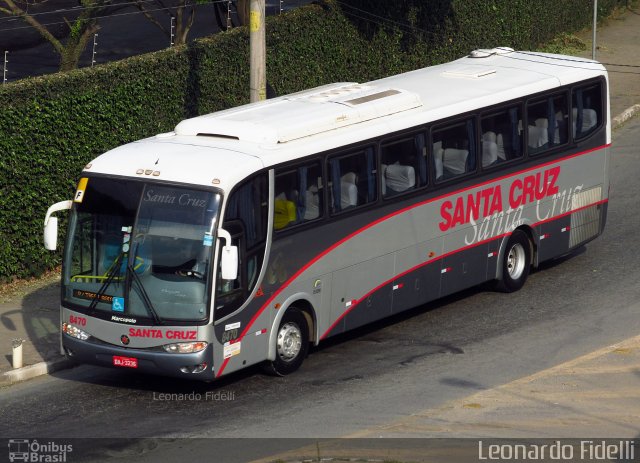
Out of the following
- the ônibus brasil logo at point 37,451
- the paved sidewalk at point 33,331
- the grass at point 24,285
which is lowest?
the grass at point 24,285

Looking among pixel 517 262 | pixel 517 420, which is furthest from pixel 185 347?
pixel 517 262

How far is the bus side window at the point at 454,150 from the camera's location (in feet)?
56.4

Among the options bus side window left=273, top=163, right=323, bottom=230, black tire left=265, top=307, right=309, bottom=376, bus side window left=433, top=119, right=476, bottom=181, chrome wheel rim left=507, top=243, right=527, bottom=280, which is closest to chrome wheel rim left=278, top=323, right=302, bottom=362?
black tire left=265, top=307, right=309, bottom=376

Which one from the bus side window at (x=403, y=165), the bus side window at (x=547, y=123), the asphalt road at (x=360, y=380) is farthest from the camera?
the bus side window at (x=547, y=123)

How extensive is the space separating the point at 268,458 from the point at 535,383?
3.99 metres

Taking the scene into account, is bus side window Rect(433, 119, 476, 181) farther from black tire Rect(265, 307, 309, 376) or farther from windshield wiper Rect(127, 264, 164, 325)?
windshield wiper Rect(127, 264, 164, 325)

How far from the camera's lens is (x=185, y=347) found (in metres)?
13.9

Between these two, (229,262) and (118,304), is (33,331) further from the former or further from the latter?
(229,262)

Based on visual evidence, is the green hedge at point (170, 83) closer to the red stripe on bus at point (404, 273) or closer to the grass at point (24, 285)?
the grass at point (24, 285)

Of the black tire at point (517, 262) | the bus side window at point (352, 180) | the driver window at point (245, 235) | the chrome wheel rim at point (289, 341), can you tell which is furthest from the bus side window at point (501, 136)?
the driver window at point (245, 235)

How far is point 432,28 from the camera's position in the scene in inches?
1168

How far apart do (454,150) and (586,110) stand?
3355mm

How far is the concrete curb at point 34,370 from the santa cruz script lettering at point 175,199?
10.2 feet

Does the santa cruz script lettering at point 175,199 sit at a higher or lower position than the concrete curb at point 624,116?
higher
